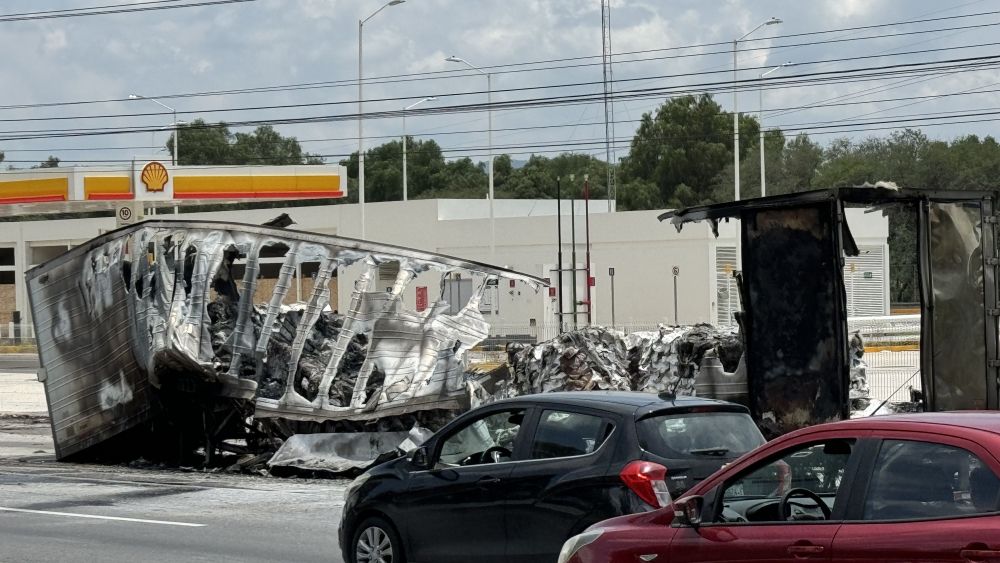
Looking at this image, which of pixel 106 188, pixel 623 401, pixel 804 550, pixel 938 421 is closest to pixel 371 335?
pixel 623 401

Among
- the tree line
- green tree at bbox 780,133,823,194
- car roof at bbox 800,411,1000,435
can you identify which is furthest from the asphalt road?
green tree at bbox 780,133,823,194

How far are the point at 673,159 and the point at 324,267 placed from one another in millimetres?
82395

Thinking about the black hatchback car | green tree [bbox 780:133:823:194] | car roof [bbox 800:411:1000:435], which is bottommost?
the black hatchback car

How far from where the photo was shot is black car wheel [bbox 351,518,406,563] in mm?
9062

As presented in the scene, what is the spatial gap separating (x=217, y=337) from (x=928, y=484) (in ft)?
45.4

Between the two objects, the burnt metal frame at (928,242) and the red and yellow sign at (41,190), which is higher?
the red and yellow sign at (41,190)

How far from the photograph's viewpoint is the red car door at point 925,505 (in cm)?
480

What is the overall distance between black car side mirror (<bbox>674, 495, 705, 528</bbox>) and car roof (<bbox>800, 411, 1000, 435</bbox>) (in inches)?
28.4

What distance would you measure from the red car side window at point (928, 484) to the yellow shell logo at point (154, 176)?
36.9m

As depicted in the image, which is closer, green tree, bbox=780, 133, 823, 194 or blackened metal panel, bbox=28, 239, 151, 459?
blackened metal panel, bbox=28, 239, 151, 459

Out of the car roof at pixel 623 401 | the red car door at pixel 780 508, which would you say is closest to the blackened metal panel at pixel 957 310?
the car roof at pixel 623 401

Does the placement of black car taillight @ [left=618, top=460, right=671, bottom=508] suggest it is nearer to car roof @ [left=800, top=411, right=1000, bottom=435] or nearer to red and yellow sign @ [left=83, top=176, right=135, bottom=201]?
car roof @ [left=800, top=411, right=1000, bottom=435]

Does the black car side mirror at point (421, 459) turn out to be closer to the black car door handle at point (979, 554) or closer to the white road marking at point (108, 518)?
the white road marking at point (108, 518)

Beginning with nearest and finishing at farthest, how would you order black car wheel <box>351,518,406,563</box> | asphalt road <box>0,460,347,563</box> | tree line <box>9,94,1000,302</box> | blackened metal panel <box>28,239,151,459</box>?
1. black car wheel <box>351,518,406,563</box>
2. asphalt road <box>0,460,347,563</box>
3. blackened metal panel <box>28,239,151,459</box>
4. tree line <box>9,94,1000,302</box>
